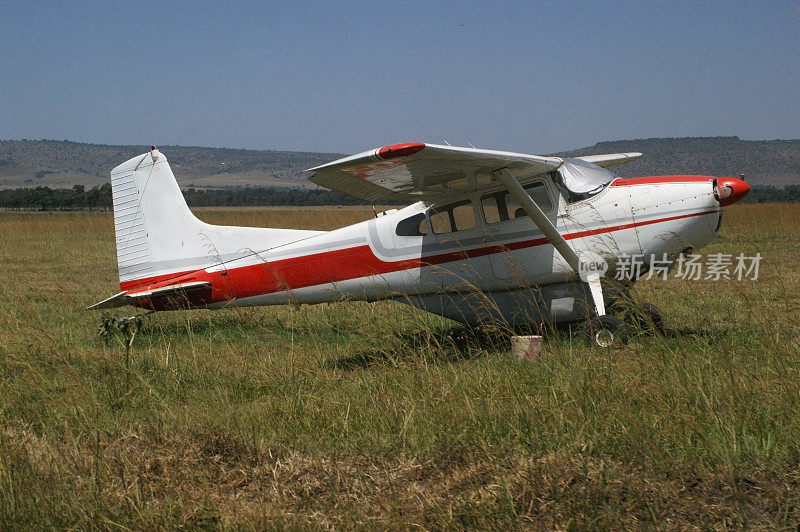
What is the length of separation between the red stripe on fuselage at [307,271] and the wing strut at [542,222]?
0.24m

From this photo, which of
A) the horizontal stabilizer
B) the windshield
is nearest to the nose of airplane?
the windshield

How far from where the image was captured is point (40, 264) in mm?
17281

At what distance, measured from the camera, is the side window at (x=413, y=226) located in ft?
26.1

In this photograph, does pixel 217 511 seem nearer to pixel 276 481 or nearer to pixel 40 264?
pixel 276 481

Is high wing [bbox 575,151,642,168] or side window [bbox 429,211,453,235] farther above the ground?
high wing [bbox 575,151,642,168]

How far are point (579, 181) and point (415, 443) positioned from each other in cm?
465

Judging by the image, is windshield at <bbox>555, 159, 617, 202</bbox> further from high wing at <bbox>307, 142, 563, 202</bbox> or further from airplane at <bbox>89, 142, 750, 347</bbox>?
high wing at <bbox>307, 142, 563, 202</bbox>

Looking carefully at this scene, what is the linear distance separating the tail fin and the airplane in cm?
2

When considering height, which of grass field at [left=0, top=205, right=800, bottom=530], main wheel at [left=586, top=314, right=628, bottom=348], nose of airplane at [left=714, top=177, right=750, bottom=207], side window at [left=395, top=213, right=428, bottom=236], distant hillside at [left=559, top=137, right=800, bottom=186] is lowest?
distant hillside at [left=559, top=137, right=800, bottom=186]

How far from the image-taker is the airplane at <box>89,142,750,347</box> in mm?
7145

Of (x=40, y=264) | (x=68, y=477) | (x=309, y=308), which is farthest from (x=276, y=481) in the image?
(x=40, y=264)

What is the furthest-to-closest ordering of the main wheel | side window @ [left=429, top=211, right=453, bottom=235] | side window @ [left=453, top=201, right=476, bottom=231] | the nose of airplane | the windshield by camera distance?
side window @ [left=429, top=211, right=453, bottom=235]
side window @ [left=453, top=201, right=476, bottom=231]
the windshield
the nose of airplane
the main wheel

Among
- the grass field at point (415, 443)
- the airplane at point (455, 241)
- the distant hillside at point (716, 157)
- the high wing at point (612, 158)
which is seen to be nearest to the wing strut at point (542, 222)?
the airplane at point (455, 241)

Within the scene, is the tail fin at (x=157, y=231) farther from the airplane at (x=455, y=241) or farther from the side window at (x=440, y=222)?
the side window at (x=440, y=222)
